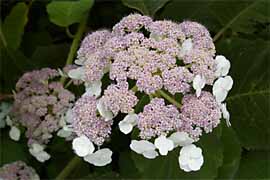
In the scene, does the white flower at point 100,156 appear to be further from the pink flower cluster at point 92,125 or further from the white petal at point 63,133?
the white petal at point 63,133

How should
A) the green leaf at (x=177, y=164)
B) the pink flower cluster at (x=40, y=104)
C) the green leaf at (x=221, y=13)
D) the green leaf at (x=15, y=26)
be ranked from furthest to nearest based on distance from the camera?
the green leaf at (x=15, y=26) < the green leaf at (x=221, y=13) < the pink flower cluster at (x=40, y=104) < the green leaf at (x=177, y=164)

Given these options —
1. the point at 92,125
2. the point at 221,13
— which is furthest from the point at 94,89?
the point at 221,13

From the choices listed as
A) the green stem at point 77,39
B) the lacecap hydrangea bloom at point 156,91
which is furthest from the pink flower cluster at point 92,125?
the green stem at point 77,39

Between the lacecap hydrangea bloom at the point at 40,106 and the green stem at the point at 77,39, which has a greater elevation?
the green stem at the point at 77,39

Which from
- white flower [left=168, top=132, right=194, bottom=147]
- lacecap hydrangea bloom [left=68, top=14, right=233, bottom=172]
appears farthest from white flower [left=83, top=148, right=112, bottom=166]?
white flower [left=168, top=132, right=194, bottom=147]

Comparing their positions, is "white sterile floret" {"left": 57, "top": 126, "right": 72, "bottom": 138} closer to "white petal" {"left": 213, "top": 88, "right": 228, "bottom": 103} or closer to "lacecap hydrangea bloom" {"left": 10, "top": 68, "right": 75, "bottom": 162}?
"lacecap hydrangea bloom" {"left": 10, "top": 68, "right": 75, "bottom": 162}

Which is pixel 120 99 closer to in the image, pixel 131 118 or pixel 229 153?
pixel 131 118

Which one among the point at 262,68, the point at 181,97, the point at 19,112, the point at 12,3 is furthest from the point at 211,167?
the point at 12,3

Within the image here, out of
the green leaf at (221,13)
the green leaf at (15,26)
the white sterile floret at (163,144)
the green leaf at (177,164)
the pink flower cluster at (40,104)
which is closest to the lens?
the white sterile floret at (163,144)
